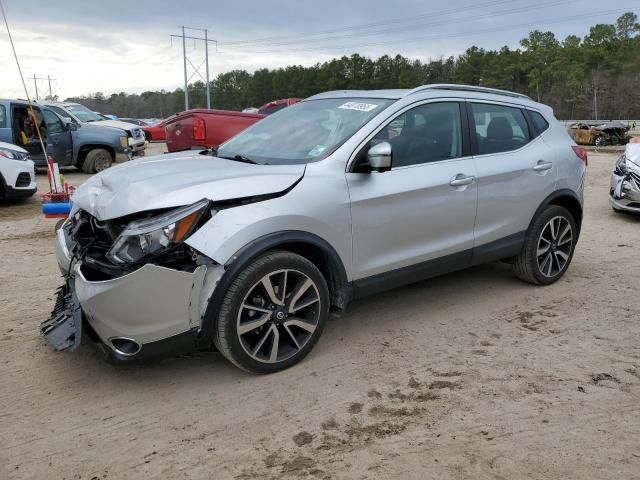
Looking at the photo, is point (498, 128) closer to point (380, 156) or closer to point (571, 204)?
point (571, 204)

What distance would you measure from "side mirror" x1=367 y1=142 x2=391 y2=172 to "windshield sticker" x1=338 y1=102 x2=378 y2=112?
21.7 inches

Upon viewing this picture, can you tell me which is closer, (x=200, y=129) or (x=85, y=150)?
(x=200, y=129)

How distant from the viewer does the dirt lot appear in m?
2.72

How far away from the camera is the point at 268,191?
3393mm

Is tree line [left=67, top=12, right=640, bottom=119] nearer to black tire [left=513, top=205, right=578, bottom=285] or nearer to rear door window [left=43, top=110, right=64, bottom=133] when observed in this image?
rear door window [left=43, top=110, right=64, bottom=133]

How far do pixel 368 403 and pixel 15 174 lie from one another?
8.48 metres

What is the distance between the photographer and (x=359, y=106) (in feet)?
13.8

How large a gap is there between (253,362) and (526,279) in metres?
3.03

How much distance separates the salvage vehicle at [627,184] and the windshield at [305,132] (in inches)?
235

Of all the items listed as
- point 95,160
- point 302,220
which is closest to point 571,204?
point 302,220

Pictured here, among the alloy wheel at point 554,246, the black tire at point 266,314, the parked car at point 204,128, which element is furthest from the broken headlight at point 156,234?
the parked car at point 204,128

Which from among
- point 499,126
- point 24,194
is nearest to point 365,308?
point 499,126

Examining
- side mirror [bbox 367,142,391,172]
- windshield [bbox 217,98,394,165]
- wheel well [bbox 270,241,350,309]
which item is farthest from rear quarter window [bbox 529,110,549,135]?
wheel well [bbox 270,241,350,309]

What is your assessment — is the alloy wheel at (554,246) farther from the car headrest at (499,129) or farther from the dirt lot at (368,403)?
the car headrest at (499,129)
